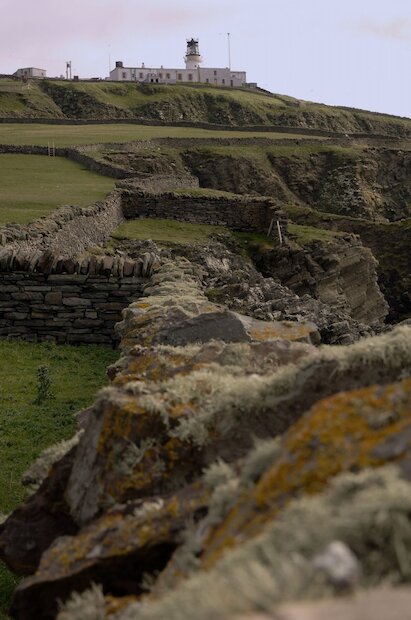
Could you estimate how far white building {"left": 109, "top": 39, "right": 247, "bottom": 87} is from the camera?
180 meters

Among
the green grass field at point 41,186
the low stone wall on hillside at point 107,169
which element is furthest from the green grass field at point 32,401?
the low stone wall on hillside at point 107,169

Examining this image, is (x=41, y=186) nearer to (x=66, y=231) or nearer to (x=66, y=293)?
(x=66, y=231)

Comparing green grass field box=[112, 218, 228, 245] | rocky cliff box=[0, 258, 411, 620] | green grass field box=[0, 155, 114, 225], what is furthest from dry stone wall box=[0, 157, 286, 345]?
green grass field box=[112, 218, 228, 245]

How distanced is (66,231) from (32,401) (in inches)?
435

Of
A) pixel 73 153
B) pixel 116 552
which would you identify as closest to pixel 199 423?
Result: pixel 116 552

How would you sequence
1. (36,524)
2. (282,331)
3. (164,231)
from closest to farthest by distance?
(36,524) → (282,331) → (164,231)

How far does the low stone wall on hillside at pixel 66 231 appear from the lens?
730 inches

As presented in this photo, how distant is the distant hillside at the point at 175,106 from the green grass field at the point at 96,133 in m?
35.5

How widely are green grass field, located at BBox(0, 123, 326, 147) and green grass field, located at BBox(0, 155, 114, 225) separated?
9.04m

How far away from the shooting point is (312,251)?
36.7 meters

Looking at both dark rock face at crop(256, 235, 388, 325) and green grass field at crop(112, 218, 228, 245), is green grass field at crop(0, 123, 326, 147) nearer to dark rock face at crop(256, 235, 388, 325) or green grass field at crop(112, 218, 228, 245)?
green grass field at crop(112, 218, 228, 245)

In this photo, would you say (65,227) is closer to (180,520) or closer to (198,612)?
(180,520)

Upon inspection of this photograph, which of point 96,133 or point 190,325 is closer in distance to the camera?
point 190,325

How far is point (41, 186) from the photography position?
35688 mm
